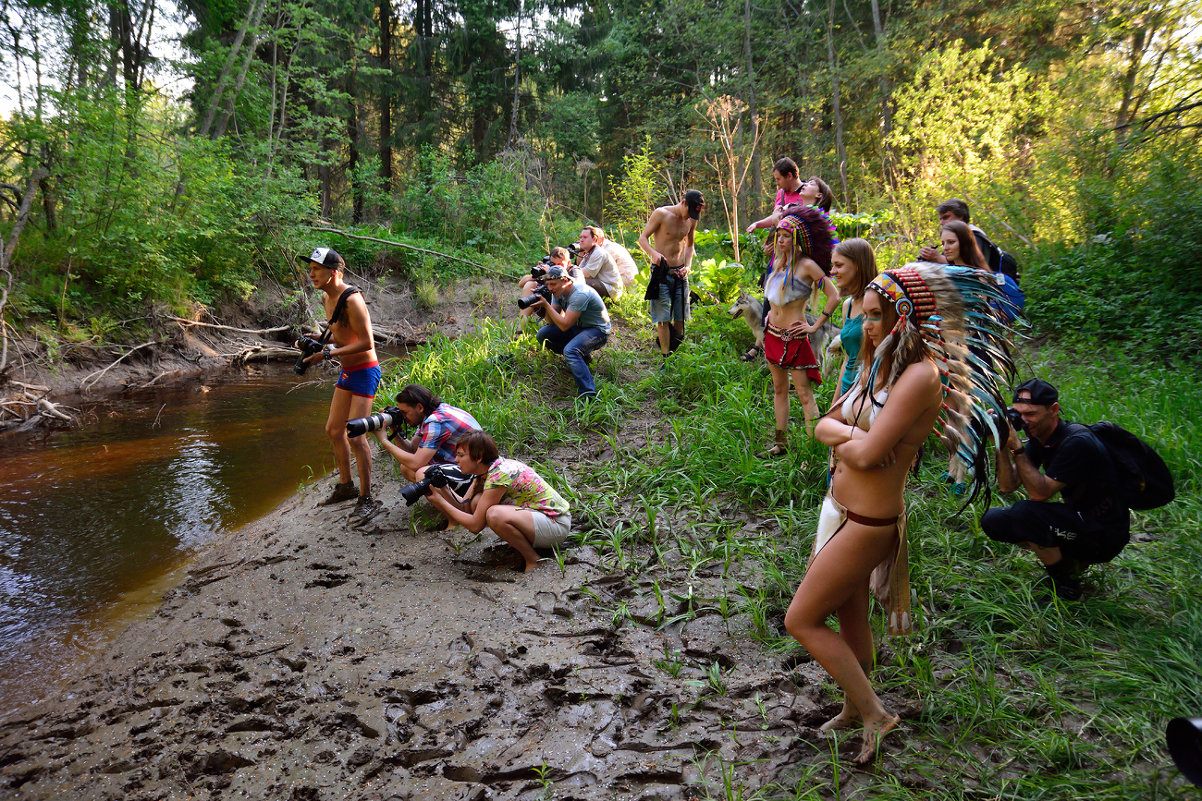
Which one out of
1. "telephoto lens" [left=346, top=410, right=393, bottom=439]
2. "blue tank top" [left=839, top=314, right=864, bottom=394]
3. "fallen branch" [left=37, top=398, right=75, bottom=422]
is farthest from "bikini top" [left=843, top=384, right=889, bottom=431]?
"fallen branch" [left=37, top=398, right=75, bottom=422]

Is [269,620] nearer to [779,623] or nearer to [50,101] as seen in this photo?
[779,623]

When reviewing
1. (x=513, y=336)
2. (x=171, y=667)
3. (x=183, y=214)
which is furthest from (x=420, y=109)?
(x=171, y=667)

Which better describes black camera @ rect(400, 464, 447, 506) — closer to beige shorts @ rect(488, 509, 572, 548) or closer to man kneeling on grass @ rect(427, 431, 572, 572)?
man kneeling on grass @ rect(427, 431, 572, 572)

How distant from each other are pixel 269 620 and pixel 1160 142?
9.36 metres

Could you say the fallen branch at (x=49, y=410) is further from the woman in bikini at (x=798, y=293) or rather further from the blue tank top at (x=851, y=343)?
the blue tank top at (x=851, y=343)

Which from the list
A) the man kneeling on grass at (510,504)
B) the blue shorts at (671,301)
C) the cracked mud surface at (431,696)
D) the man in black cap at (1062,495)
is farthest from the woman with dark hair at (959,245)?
the man kneeling on grass at (510,504)

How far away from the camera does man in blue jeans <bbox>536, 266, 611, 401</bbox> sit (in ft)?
20.7

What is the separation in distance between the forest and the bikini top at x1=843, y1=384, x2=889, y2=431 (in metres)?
5.35

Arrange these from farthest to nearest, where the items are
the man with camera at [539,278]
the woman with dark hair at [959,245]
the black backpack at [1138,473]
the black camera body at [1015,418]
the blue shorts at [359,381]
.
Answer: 1. the man with camera at [539,278]
2. the blue shorts at [359,381]
3. the woman with dark hair at [959,245]
4. the black camera body at [1015,418]
5. the black backpack at [1138,473]

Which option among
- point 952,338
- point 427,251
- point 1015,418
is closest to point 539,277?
point 1015,418

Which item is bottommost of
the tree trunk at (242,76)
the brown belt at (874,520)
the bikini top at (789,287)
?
the brown belt at (874,520)

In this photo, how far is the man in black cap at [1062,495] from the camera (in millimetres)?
2793

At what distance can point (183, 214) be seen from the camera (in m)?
10.8

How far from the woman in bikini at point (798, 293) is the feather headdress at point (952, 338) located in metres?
2.24
